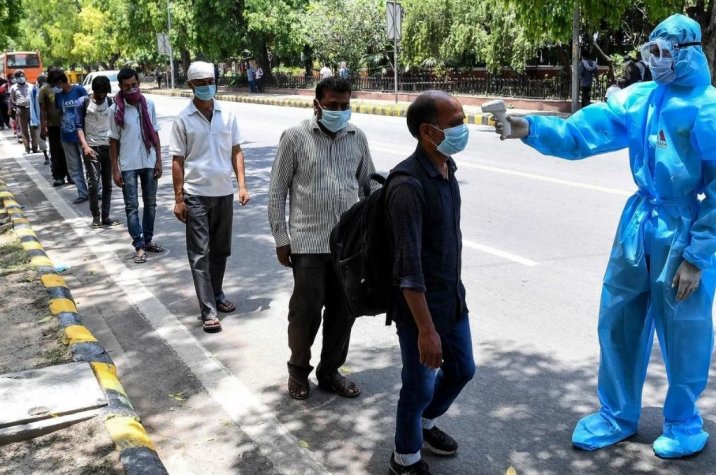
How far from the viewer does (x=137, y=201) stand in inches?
304

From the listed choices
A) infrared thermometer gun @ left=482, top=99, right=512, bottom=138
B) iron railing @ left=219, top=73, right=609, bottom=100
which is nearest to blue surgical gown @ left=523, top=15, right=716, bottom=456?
infrared thermometer gun @ left=482, top=99, right=512, bottom=138

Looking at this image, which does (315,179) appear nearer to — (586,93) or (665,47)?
(665,47)

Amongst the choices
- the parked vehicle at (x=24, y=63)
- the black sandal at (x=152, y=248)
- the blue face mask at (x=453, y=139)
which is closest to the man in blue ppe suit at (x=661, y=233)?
the blue face mask at (x=453, y=139)

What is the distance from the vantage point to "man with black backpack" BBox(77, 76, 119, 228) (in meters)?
8.93

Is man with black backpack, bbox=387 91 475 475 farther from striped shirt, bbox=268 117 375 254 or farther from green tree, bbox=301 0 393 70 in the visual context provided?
green tree, bbox=301 0 393 70

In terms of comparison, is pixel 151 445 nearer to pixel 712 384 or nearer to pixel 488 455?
pixel 488 455

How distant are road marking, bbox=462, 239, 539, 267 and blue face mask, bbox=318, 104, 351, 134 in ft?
10.7

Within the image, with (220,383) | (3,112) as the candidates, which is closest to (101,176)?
(220,383)

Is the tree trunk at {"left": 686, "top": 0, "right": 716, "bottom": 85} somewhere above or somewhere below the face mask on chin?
above

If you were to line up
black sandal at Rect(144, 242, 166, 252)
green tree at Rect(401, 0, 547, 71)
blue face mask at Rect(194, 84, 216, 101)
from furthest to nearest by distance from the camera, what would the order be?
1. green tree at Rect(401, 0, 547, 71)
2. black sandal at Rect(144, 242, 166, 252)
3. blue face mask at Rect(194, 84, 216, 101)

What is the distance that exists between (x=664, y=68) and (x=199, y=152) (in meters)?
3.36

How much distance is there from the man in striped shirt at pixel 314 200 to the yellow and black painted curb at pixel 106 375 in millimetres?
978

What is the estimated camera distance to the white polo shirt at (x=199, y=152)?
5645 millimetres

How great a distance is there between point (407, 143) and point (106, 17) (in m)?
55.2
